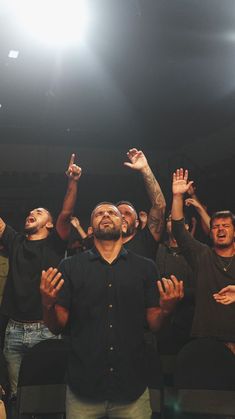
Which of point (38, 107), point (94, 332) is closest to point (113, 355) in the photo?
point (94, 332)

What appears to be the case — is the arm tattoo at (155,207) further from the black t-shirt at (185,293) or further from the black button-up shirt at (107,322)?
the black button-up shirt at (107,322)

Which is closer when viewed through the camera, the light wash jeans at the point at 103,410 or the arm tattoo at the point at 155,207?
the light wash jeans at the point at 103,410

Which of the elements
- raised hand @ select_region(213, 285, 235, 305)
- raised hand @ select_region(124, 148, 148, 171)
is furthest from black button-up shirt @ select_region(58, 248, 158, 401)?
raised hand @ select_region(124, 148, 148, 171)

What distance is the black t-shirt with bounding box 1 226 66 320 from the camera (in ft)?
9.84

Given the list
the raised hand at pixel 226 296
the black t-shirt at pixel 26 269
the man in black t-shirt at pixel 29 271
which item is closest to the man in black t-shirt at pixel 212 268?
the raised hand at pixel 226 296

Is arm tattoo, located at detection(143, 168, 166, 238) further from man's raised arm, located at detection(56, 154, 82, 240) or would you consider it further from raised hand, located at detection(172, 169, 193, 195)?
man's raised arm, located at detection(56, 154, 82, 240)

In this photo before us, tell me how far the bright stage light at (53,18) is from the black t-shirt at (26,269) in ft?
11.5

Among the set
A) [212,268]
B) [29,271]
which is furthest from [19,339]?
[212,268]

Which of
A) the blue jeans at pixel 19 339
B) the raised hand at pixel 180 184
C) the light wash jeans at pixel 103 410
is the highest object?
the raised hand at pixel 180 184

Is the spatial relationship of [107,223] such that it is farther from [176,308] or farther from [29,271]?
[176,308]

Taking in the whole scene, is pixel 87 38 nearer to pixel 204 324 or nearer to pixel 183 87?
pixel 183 87

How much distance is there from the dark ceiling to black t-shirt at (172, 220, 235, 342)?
3.94 m

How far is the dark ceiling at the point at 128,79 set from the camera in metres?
6.27

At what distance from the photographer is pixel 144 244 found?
3.24 meters
